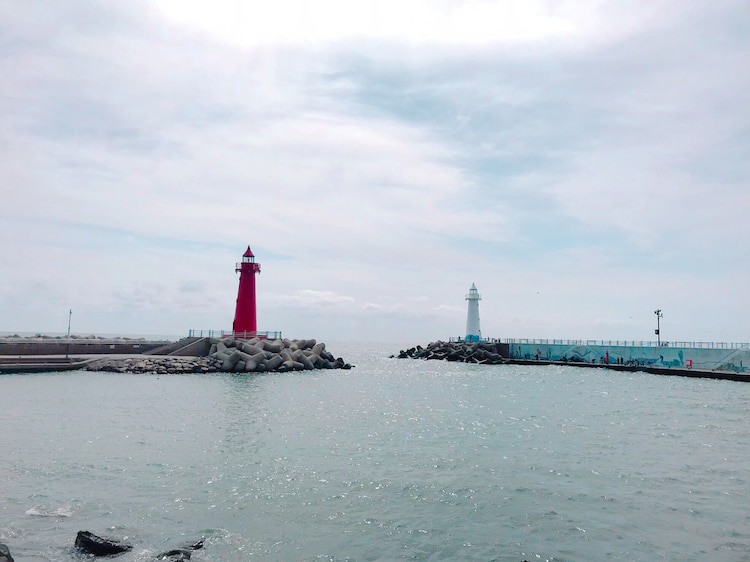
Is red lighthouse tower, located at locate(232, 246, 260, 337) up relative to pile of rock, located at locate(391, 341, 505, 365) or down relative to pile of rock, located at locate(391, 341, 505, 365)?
up

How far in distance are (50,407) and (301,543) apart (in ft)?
71.7

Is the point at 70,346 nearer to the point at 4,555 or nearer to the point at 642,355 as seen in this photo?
the point at 4,555

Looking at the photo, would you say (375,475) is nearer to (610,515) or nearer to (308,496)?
(308,496)

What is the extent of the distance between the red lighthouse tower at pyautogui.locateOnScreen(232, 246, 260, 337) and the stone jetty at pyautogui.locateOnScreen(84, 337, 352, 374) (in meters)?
2.41

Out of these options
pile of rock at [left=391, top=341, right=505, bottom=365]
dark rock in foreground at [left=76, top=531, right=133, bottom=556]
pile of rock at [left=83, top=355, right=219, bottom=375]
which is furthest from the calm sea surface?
pile of rock at [left=391, top=341, right=505, bottom=365]

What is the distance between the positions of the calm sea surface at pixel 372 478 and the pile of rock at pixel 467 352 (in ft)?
127

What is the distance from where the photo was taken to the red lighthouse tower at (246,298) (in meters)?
54.1

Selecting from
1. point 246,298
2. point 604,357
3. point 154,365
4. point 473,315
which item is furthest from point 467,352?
A: point 154,365

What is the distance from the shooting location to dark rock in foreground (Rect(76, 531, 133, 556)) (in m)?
10.6

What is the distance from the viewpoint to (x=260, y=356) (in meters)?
50.2

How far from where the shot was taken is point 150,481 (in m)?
15.6

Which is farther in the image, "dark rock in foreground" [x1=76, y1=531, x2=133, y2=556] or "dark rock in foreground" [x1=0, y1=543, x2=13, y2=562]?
"dark rock in foreground" [x1=76, y1=531, x2=133, y2=556]

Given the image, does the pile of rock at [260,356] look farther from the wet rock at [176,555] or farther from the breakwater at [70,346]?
the wet rock at [176,555]

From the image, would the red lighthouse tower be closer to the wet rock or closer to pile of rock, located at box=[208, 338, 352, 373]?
pile of rock, located at box=[208, 338, 352, 373]
